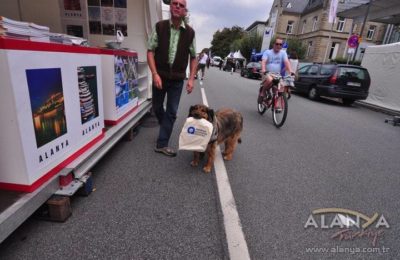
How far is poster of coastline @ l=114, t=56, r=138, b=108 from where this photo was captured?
385 centimetres

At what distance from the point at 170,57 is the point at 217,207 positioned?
2268 millimetres

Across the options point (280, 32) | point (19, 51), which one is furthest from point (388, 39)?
point (19, 51)

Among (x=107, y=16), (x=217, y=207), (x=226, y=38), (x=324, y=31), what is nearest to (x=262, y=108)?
(x=107, y=16)

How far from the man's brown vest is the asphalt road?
51.3 inches

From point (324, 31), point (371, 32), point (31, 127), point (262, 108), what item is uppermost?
point (371, 32)

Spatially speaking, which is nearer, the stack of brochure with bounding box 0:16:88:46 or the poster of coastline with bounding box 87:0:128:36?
the stack of brochure with bounding box 0:16:88:46

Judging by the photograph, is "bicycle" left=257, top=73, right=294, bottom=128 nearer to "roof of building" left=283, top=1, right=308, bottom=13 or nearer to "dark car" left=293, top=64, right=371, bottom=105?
"dark car" left=293, top=64, right=371, bottom=105

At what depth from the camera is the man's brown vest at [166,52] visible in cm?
360

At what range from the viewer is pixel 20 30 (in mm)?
2170

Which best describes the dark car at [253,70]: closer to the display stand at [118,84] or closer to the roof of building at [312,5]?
the display stand at [118,84]

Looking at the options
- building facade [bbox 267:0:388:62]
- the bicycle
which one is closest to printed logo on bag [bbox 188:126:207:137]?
the bicycle

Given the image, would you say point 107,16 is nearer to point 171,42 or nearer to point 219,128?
point 171,42

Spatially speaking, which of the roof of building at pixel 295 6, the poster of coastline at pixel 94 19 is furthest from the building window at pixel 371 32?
the poster of coastline at pixel 94 19

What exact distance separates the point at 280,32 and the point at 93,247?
191ft
